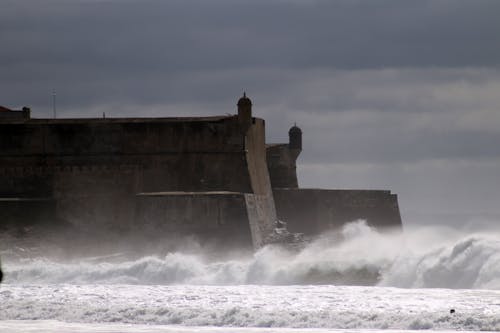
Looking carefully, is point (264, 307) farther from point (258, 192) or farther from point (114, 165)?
point (258, 192)

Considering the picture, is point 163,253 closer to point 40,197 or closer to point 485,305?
point 40,197

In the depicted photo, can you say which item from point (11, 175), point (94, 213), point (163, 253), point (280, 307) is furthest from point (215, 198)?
point (280, 307)

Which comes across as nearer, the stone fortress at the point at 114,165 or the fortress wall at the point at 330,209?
the stone fortress at the point at 114,165

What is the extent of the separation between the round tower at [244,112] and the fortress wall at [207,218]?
7.68 feet

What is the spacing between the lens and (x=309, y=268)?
76.0 feet

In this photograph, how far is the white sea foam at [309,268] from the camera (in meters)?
19.8

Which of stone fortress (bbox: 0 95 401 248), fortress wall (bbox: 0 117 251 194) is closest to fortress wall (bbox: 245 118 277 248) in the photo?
stone fortress (bbox: 0 95 401 248)

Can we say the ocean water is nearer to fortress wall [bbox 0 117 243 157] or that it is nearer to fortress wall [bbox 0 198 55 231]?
fortress wall [bbox 0 198 55 231]

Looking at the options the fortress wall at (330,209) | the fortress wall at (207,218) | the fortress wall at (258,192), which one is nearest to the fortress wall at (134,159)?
the fortress wall at (258,192)

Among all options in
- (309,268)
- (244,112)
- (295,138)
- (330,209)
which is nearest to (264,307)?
(309,268)

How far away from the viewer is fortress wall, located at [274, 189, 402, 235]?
3183 centimetres

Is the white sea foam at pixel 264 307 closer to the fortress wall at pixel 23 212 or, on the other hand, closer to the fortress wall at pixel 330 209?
the fortress wall at pixel 23 212

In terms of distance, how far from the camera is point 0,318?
636 inches

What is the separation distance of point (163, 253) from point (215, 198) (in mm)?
1689
